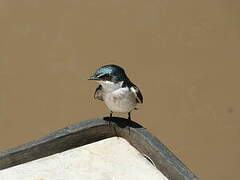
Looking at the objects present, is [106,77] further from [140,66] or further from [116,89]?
[140,66]

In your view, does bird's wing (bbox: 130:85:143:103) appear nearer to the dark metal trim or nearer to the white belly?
the white belly

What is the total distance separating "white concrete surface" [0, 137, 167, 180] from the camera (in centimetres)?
238

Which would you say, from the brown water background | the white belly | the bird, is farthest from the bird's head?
the brown water background

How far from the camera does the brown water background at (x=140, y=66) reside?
5047 millimetres

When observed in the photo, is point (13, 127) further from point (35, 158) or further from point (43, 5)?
point (35, 158)

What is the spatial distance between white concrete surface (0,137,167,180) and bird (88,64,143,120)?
1.04ft

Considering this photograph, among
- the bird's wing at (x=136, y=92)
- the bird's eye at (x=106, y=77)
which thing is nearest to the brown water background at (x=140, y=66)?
the bird's wing at (x=136, y=92)

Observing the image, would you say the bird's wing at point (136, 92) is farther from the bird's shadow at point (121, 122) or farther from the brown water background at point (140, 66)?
the brown water background at point (140, 66)

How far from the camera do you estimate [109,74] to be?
2.67 meters

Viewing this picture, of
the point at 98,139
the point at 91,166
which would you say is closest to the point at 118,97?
the point at 98,139

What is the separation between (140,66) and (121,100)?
95.6 inches

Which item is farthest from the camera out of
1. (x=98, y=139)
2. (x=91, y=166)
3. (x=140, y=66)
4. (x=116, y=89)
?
(x=140, y=66)

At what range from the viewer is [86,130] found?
2.52m

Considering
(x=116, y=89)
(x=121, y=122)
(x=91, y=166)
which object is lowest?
(x=91, y=166)
